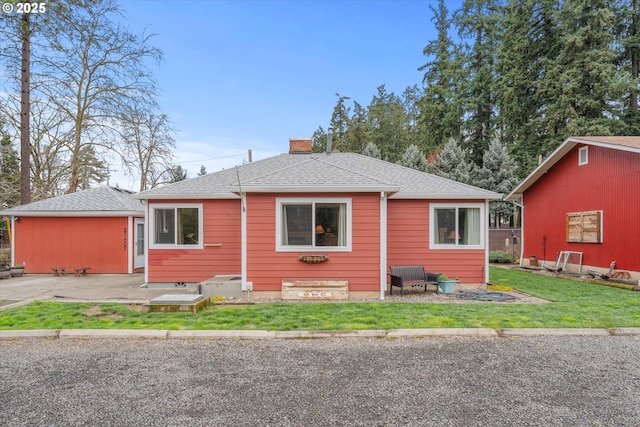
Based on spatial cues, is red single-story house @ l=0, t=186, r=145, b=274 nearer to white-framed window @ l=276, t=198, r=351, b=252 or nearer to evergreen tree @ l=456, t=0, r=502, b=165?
white-framed window @ l=276, t=198, r=351, b=252

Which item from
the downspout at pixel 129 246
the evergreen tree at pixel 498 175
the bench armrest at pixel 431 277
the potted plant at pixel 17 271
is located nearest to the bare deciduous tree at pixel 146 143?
the downspout at pixel 129 246

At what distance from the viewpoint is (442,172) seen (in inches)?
934

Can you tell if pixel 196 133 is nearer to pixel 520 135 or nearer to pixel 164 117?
pixel 164 117

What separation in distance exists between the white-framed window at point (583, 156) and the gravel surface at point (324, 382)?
9.02m

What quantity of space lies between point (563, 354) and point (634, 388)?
96 centimetres

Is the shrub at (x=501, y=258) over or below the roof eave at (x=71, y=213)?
below

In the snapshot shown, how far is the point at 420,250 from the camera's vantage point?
9336mm

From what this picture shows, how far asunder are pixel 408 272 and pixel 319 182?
3132 mm

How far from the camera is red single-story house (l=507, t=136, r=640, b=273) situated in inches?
398

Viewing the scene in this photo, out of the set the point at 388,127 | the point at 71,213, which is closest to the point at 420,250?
the point at 71,213

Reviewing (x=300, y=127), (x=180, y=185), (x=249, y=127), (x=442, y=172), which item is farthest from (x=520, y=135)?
(x=180, y=185)

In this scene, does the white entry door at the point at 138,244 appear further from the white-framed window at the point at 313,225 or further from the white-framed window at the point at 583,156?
the white-framed window at the point at 583,156

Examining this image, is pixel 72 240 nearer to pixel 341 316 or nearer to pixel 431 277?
pixel 341 316

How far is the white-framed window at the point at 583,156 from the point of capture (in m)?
11.8
